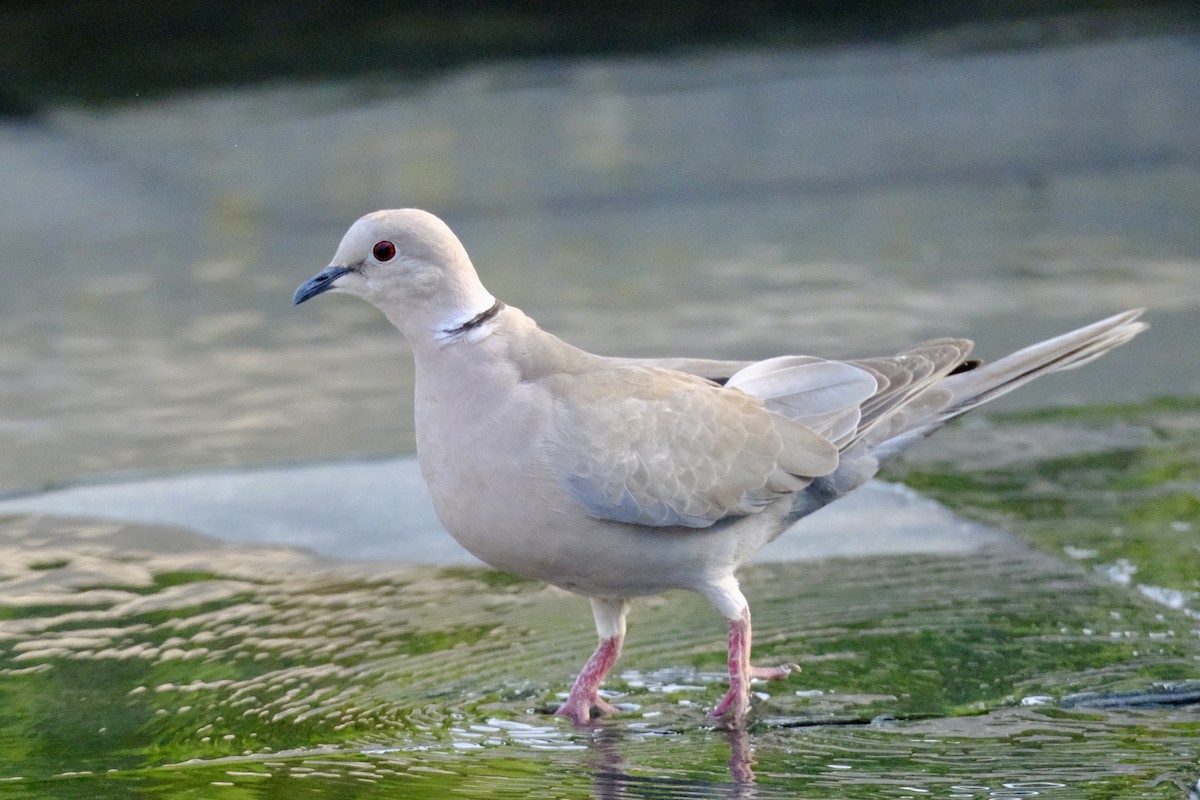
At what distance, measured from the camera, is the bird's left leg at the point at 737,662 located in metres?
3.26

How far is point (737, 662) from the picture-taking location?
3.30 meters

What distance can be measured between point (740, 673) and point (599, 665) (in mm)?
299

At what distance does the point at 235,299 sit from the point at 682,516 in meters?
4.64

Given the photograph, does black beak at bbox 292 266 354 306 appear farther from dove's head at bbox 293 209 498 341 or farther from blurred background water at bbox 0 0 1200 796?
blurred background water at bbox 0 0 1200 796

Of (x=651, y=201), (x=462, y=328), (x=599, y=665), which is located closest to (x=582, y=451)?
(x=462, y=328)

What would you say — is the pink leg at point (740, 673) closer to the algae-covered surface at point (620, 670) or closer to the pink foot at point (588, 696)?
the algae-covered surface at point (620, 670)

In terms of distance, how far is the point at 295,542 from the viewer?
14.8 ft

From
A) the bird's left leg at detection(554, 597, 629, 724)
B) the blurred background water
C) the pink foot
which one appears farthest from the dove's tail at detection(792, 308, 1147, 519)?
the blurred background water

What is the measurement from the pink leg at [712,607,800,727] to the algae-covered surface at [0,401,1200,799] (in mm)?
39

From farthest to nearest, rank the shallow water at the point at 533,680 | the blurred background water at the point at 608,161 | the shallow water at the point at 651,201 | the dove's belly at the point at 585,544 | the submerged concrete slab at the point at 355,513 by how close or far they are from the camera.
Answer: the blurred background water at the point at 608,161
the shallow water at the point at 651,201
the submerged concrete slab at the point at 355,513
the dove's belly at the point at 585,544
the shallow water at the point at 533,680

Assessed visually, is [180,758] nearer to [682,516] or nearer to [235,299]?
[682,516]

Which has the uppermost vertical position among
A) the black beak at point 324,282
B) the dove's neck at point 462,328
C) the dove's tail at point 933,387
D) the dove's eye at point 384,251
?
the dove's eye at point 384,251

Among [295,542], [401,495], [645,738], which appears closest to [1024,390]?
[401,495]

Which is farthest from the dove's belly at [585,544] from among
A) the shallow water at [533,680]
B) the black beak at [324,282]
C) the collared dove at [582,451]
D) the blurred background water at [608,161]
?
the blurred background water at [608,161]
